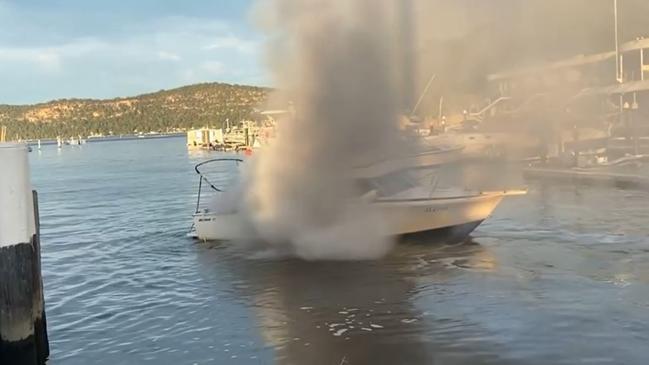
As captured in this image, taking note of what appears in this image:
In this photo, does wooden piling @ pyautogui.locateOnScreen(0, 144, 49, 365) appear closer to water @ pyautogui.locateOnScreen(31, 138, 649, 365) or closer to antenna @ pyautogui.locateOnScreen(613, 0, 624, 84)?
water @ pyautogui.locateOnScreen(31, 138, 649, 365)

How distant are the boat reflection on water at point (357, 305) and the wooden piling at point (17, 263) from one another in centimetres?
345

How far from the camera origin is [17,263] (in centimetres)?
988

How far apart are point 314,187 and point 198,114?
172388 millimetres

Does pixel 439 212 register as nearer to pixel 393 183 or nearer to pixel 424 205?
pixel 424 205

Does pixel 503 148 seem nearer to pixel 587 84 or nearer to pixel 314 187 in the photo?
pixel 587 84

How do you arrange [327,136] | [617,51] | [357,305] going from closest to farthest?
[357,305], [327,136], [617,51]

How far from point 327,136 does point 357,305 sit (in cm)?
627

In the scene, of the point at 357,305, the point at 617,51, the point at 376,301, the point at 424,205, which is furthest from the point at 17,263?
the point at 617,51

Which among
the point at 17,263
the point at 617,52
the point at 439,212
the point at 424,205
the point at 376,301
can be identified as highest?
the point at 617,52

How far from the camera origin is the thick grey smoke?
1772 cm

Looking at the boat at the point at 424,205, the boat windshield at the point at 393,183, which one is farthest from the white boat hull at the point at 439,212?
the boat windshield at the point at 393,183

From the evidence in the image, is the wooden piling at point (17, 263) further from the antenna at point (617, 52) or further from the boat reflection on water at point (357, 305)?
the antenna at point (617, 52)

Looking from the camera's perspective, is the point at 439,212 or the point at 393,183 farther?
the point at 393,183

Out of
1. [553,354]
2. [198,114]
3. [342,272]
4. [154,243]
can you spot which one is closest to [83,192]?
[154,243]
